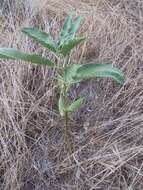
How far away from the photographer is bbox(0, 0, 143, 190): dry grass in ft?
4.04

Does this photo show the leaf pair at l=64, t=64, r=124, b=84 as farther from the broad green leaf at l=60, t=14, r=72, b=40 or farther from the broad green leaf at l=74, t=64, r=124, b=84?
the broad green leaf at l=60, t=14, r=72, b=40

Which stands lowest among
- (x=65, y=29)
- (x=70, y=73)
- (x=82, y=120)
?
(x=82, y=120)

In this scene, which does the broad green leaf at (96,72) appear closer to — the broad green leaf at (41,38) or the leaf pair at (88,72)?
the leaf pair at (88,72)

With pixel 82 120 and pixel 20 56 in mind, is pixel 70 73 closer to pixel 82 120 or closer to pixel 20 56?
pixel 20 56

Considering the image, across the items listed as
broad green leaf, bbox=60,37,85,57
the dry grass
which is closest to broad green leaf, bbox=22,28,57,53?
broad green leaf, bbox=60,37,85,57

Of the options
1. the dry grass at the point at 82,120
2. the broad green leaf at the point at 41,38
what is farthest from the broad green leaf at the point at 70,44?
the dry grass at the point at 82,120

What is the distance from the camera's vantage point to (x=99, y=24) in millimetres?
1663

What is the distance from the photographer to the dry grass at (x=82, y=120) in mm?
1232

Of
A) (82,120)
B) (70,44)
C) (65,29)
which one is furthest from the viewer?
(82,120)

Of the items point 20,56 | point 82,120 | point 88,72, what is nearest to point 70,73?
point 88,72

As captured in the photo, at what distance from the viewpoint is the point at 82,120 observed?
135cm

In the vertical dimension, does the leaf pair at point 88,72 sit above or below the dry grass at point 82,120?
above

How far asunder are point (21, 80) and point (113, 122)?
39 cm

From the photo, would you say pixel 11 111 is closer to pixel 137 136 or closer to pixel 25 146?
pixel 25 146
